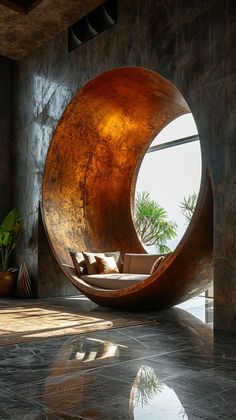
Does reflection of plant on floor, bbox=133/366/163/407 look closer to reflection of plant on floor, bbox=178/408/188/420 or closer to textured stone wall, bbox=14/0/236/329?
reflection of plant on floor, bbox=178/408/188/420

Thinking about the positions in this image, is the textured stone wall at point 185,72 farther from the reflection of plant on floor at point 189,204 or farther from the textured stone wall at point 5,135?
the reflection of plant on floor at point 189,204

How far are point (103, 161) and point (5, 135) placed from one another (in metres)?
2.34

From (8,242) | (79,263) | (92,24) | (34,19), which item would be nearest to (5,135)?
(8,242)

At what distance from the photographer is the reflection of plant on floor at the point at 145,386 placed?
275cm

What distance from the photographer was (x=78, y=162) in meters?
8.10

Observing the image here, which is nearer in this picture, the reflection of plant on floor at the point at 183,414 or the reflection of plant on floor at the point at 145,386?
the reflection of plant on floor at the point at 183,414

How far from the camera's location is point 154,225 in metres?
10.2

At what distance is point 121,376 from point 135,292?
8.37ft

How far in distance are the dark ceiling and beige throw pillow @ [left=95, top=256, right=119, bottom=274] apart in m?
4.11

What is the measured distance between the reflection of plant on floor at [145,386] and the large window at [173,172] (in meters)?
5.26

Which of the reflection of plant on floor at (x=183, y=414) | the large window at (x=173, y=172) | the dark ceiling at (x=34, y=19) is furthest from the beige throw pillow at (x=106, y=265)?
the reflection of plant on floor at (x=183, y=414)

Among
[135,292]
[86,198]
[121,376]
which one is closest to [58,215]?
[86,198]

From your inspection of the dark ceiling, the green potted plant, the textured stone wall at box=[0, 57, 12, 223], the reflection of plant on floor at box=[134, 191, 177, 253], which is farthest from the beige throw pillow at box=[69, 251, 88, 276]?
the dark ceiling

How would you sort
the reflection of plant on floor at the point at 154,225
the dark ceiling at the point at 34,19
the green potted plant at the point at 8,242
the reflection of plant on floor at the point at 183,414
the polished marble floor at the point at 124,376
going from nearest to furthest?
the reflection of plant on floor at the point at 183,414 < the polished marble floor at the point at 124,376 < the dark ceiling at the point at 34,19 < the green potted plant at the point at 8,242 < the reflection of plant on floor at the point at 154,225
